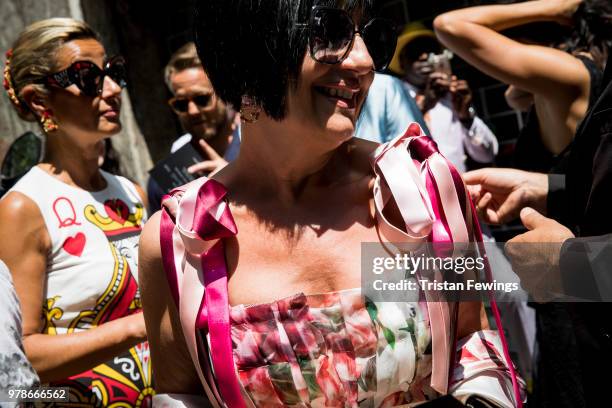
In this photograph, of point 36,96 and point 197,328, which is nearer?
point 197,328

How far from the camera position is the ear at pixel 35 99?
2.45 metres

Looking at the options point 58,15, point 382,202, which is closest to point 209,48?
point 382,202

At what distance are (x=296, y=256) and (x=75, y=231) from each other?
1004mm

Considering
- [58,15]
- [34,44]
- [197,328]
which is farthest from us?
[58,15]

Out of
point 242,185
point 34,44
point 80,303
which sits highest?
point 34,44

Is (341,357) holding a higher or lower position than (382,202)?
lower

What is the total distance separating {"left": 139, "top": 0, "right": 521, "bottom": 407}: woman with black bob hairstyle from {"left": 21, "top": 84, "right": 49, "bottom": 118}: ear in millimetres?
1026

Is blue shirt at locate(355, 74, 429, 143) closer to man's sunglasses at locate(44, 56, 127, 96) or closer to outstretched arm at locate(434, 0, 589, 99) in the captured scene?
outstretched arm at locate(434, 0, 589, 99)

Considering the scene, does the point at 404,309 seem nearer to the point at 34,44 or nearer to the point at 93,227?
→ the point at 93,227

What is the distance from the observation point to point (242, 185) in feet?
5.70

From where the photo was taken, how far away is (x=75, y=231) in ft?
7.48

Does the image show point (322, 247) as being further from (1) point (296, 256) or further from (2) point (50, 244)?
(2) point (50, 244)

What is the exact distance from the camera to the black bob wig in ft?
4.97

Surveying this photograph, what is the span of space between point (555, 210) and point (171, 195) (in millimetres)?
1098
